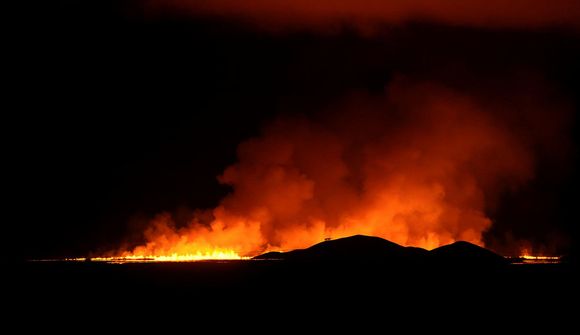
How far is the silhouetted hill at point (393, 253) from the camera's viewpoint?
159 metres

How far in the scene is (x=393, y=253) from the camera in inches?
6388

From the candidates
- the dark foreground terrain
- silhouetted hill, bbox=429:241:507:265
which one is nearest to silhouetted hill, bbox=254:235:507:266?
silhouetted hill, bbox=429:241:507:265

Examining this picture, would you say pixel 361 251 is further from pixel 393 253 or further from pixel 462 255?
pixel 462 255

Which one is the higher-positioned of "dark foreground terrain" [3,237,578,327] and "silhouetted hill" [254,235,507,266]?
"silhouetted hill" [254,235,507,266]

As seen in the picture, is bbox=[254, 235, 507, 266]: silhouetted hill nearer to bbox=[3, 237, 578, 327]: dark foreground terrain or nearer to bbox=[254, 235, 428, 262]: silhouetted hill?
bbox=[254, 235, 428, 262]: silhouetted hill

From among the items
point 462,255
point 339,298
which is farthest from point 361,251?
point 339,298

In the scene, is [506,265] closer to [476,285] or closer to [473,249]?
[473,249]

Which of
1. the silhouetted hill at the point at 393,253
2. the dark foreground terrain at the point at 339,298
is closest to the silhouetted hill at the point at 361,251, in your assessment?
the silhouetted hill at the point at 393,253

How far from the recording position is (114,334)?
50156 mm

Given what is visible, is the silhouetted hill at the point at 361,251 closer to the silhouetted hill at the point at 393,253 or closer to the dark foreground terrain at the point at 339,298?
the silhouetted hill at the point at 393,253

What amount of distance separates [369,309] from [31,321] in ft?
88.9

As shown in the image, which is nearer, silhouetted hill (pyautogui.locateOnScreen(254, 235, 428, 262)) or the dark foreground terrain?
the dark foreground terrain

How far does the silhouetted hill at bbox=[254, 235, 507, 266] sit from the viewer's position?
523ft

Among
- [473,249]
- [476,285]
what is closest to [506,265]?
[473,249]
